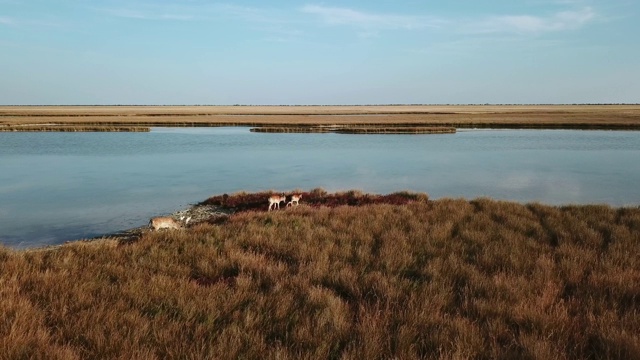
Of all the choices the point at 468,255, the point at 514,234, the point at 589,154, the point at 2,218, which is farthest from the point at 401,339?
the point at 589,154

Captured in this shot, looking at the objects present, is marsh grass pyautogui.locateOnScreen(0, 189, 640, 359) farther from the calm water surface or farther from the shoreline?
the calm water surface

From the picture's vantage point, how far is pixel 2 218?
17547mm

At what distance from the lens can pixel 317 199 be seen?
2019cm

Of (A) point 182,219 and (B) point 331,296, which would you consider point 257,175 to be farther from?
(B) point 331,296

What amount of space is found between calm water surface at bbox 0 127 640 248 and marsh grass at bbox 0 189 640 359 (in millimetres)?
8540

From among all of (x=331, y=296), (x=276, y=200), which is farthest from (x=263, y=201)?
(x=331, y=296)

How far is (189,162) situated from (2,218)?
18.9 m

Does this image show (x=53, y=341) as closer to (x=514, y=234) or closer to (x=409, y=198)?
(x=514, y=234)

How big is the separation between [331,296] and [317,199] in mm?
13900

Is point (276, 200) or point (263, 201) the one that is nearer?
point (276, 200)

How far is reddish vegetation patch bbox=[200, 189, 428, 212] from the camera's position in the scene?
18.9 meters

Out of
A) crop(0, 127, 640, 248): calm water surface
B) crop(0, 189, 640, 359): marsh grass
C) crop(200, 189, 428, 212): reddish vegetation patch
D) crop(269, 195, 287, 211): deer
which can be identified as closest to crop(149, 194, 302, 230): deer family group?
crop(269, 195, 287, 211): deer

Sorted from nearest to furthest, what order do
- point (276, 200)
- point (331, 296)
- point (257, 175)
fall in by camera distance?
point (331, 296) < point (276, 200) < point (257, 175)

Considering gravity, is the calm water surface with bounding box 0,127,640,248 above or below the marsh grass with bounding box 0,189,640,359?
below
